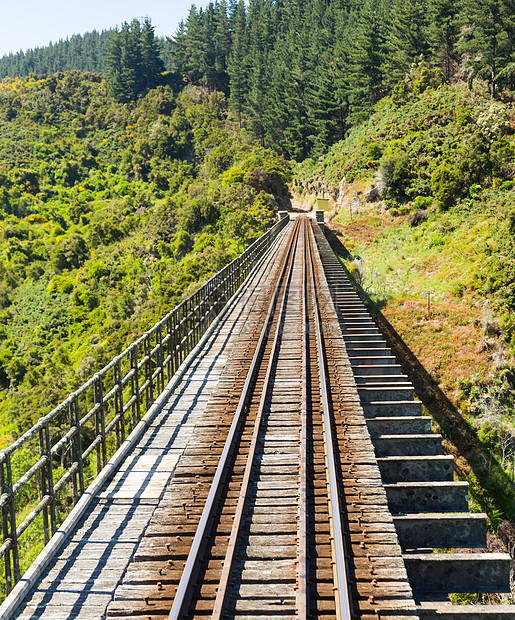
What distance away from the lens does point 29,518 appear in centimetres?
514

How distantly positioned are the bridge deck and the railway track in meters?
0.30

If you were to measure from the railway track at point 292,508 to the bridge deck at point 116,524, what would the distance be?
30 cm

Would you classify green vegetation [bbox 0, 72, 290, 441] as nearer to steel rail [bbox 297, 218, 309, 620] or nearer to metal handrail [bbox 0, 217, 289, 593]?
metal handrail [bbox 0, 217, 289, 593]

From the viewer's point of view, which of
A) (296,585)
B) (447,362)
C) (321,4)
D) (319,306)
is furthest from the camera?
(321,4)

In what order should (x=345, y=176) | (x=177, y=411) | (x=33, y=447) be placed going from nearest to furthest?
(x=177, y=411), (x=33, y=447), (x=345, y=176)

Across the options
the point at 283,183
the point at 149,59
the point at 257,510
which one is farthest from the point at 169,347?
the point at 149,59

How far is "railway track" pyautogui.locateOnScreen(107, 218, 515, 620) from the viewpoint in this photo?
15.7 ft

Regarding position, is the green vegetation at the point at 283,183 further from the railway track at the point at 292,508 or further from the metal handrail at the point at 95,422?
the metal handrail at the point at 95,422

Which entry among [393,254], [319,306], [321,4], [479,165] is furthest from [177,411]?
[321,4]

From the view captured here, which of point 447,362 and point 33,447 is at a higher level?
point 447,362

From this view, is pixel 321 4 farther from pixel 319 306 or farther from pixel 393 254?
pixel 319 306

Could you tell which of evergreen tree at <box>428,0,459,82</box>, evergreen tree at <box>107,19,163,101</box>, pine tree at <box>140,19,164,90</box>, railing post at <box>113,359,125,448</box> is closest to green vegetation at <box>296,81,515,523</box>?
evergreen tree at <box>428,0,459,82</box>

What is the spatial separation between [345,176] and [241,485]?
190 ft

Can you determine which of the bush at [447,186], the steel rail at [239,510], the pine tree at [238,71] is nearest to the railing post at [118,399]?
the steel rail at [239,510]
